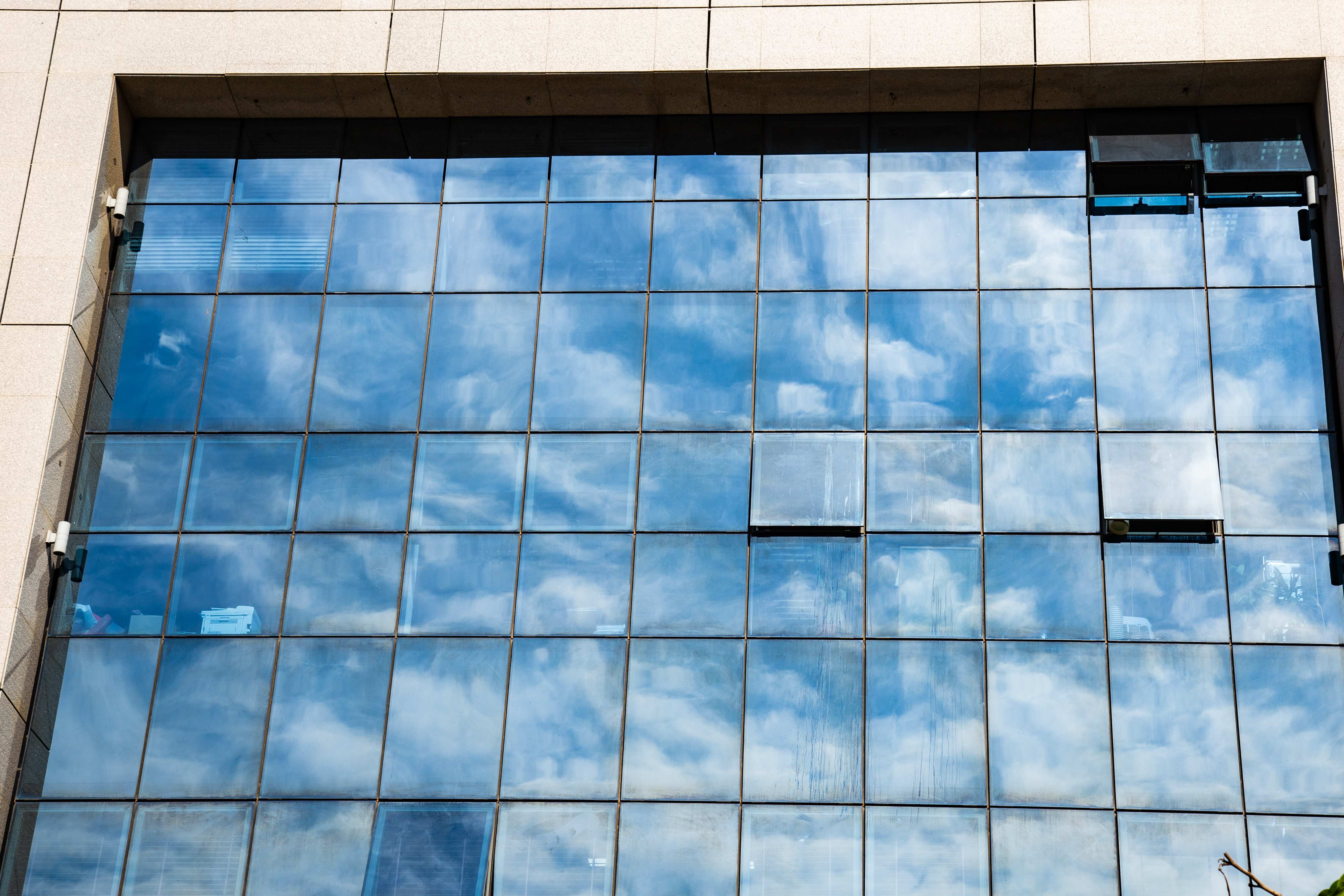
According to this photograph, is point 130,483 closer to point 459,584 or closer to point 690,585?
point 459,584

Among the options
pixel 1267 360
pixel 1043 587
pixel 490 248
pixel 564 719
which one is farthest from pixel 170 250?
pixel 1267 360

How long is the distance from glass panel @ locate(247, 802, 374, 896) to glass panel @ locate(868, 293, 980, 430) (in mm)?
9400

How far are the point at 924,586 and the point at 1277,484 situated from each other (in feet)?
17.6

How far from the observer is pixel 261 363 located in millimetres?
23594

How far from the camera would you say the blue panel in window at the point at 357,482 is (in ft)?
73.8

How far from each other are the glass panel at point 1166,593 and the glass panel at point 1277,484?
0.67m

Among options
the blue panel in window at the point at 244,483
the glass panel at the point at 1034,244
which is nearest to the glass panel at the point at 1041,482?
the glass panel at the point at 1034,244

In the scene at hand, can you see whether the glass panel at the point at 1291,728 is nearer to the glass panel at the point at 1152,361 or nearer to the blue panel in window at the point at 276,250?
the glass panel at the point at 1152,361

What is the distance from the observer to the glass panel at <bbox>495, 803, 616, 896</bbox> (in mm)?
20297

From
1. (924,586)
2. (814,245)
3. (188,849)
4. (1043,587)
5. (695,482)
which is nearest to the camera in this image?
(188,849)

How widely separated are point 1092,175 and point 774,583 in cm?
854

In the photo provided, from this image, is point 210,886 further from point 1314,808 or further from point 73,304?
point 1314,808

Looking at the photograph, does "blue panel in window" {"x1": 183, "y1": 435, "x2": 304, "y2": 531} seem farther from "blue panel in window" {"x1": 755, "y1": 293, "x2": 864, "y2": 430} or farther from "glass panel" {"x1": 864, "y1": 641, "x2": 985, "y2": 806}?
"glass panel" {"x1": 864, "y1": 641, "x2": 985, "y2": 806}

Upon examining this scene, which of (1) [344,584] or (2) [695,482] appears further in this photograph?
(2) [695,482]
